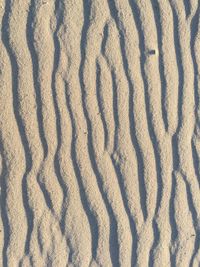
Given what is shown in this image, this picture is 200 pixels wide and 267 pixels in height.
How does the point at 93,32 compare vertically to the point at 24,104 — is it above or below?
above

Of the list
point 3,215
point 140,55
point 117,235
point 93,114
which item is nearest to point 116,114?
point 93,114

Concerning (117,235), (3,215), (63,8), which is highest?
(63,8)

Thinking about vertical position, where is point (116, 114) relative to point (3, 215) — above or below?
above

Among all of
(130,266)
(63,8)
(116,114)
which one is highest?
(63,8)

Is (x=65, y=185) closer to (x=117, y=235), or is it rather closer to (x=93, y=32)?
(x=117, y=235)

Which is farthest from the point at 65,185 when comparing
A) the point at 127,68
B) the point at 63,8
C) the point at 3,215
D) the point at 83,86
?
the point at 63,8

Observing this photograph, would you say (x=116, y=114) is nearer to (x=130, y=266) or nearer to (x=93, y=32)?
(x=93, y=32)
